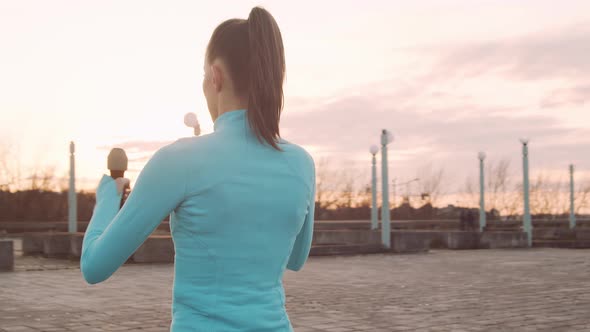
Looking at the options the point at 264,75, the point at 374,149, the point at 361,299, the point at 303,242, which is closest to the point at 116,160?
the point at 264,75

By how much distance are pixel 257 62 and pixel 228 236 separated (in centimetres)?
38

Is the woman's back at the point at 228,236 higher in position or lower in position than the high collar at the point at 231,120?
lower

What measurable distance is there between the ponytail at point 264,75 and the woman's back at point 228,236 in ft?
0.13

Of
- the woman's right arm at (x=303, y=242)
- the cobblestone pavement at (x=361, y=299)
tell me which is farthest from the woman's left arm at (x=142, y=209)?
the cobblestone pavement at (x=361, y=299)

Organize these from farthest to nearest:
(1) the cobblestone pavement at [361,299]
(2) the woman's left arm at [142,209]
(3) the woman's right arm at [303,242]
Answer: (1) the cobblestone pavement at [361,299], (3) the woman's right arm at [303,242], (2) the woman's left arm at [142,209]

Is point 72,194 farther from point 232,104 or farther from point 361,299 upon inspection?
Answer: point 232,104

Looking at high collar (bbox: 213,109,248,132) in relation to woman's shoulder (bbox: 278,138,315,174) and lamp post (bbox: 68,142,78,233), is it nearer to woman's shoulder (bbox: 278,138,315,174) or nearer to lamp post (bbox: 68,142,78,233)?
woman's shoulder (bbox: 278,138,315,174)

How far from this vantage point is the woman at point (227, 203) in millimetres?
1569


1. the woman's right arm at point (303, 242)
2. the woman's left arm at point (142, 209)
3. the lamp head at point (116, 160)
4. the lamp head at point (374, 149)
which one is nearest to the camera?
the woman's left arm at point (142, 209)

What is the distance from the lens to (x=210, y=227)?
161cm

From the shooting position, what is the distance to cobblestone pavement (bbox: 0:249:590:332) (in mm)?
8547

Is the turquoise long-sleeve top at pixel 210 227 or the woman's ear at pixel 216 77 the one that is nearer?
the turquoise long-sleeve top at pixel 210 227

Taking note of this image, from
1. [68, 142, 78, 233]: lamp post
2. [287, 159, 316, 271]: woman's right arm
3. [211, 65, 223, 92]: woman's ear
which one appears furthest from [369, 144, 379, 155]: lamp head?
[211, 65, 223, 92]: woman's ear

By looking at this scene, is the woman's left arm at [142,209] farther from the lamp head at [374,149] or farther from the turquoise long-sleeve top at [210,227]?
the lamp head at [374,149]
